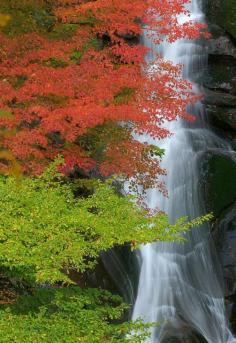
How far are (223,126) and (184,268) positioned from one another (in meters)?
4.53

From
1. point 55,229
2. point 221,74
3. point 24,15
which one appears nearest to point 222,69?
point 221,74

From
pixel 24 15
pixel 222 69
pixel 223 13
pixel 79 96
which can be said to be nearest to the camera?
pixel 79 96

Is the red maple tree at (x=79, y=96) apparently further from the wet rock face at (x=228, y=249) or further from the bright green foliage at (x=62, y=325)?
the bright green foliage at (x=62, y=325)

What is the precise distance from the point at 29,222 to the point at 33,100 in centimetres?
369

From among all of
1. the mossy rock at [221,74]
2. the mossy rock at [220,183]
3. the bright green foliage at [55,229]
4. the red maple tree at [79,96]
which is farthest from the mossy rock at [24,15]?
the mossy rock at [221,74]

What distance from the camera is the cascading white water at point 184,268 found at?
404 inches

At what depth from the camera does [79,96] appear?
26.7ft

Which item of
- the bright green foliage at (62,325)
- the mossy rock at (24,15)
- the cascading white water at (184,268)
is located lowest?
the cascading white water at (184,268)

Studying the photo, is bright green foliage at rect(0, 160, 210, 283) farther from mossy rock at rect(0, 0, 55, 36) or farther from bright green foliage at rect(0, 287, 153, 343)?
mossy rock at rect(0, 0, 55, 36)

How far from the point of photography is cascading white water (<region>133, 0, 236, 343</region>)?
1025 cm

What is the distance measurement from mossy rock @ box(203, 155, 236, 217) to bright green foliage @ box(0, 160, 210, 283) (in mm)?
6740

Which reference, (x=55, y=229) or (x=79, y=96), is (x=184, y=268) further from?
(x=55, y=229)

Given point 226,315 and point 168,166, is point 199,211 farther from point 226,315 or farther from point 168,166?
point 226,315

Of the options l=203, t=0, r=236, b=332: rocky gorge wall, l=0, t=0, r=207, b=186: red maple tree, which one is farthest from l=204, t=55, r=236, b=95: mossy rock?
l=0, t=0, r=207, b=186: red maple tree
